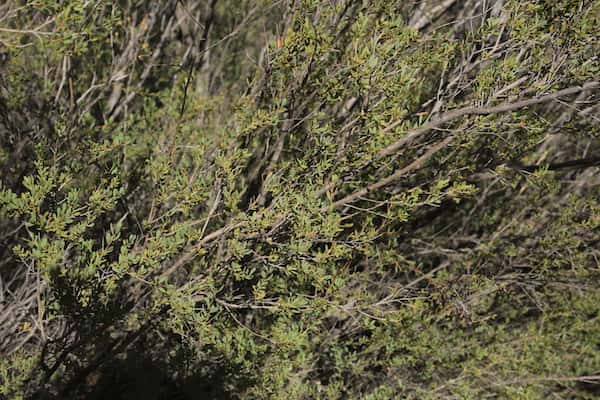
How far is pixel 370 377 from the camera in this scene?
152 inches

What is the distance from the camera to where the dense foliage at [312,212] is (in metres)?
2.66

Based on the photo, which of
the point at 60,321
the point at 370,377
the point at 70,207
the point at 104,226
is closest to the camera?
the point at 70,207

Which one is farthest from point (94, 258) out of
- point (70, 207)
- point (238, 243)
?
point (238, 243)

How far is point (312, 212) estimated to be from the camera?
248 cm

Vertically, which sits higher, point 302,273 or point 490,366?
point 302,273

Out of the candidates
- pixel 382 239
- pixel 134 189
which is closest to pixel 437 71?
pixel 382 239

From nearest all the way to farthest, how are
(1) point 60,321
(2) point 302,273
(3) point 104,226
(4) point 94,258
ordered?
(4) point 94,258 → (2) point 302,273 → (1) point 60,321 → (3) point 104,226

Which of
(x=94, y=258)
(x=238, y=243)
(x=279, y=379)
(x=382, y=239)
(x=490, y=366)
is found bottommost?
(x=490, y=366)

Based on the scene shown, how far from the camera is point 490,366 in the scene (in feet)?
13.2

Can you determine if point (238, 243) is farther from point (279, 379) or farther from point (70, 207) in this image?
point (279, 379)

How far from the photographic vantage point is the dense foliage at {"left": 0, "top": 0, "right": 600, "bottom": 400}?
8.73ft

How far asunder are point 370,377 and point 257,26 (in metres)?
3.65

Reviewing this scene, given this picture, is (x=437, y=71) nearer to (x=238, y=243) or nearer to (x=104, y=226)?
(x=238, y=243)

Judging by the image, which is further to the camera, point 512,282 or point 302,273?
point 512,282
